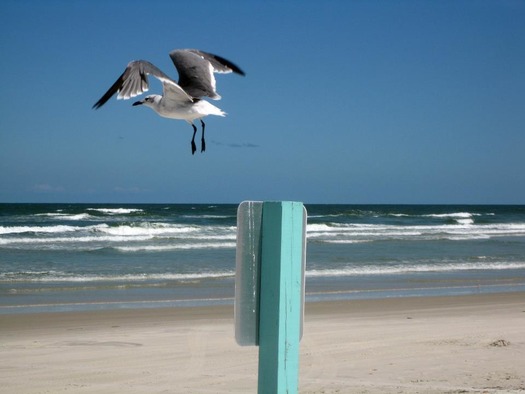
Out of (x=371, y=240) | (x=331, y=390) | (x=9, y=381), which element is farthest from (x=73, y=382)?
(x=371, y=240)

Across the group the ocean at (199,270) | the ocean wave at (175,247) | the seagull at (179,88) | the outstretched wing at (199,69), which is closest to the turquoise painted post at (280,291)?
the seagull at (179,88)

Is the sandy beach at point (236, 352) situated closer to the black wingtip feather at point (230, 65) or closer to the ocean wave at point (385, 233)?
the black wingtip feather at point (230, 65)

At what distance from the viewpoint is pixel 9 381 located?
6004 millimetres

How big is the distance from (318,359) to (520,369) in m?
1.55

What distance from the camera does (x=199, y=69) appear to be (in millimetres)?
6266

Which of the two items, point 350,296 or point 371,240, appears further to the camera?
point 371,240

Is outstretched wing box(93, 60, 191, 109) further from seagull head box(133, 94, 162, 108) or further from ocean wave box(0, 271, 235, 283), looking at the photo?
ocean wave box(0, 271, 235, 283)

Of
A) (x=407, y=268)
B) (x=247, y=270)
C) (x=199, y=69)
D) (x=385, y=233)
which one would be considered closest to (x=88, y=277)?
(x=407, y=268)

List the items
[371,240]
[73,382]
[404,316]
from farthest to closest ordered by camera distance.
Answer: [371,240] → [404,316] → [73,382]

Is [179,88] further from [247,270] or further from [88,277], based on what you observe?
[88,277]

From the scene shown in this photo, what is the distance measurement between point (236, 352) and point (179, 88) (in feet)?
9.46

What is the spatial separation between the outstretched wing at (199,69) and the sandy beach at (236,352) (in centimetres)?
206

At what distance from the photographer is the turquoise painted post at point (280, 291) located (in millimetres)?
2912

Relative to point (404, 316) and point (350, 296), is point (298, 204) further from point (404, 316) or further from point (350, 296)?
point (350, 296)
